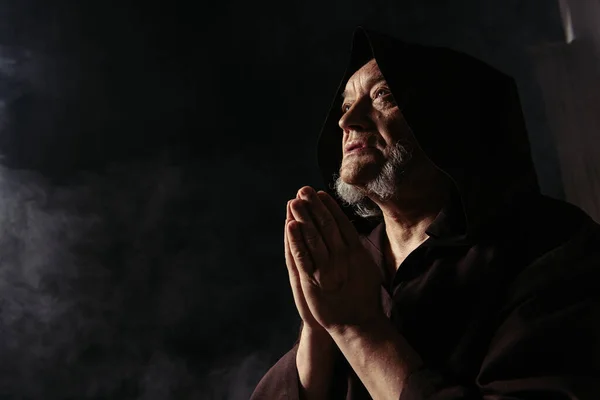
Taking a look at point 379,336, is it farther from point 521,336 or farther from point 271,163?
point 271,163

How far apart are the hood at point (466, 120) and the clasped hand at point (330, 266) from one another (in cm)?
26

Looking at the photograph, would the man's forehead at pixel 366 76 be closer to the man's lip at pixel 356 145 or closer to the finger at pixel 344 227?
the man's lip at pixel 356 145

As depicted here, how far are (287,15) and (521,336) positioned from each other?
62.7 inches

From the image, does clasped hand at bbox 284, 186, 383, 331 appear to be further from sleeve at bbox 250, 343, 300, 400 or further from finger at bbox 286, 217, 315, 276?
sleeve at bbox 250, 343, 300, 400

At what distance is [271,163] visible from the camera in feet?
6.66

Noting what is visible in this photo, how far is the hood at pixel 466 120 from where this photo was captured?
50.9 inches

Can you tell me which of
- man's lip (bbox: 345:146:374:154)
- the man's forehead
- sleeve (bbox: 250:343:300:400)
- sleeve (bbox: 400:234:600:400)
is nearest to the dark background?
sleeve (bbox: 250:343:300:400)

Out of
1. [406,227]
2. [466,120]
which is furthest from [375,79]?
[406,227]

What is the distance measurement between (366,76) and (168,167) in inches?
31.3

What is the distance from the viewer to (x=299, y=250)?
118 centimetres

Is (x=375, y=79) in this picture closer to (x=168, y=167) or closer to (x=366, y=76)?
(x=366, y=76)

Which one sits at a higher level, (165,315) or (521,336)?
(165,315)

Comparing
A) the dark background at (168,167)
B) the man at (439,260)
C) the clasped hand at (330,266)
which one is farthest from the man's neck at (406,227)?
the dark background at (168,167)

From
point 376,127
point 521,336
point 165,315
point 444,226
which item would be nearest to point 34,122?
point 165,315
